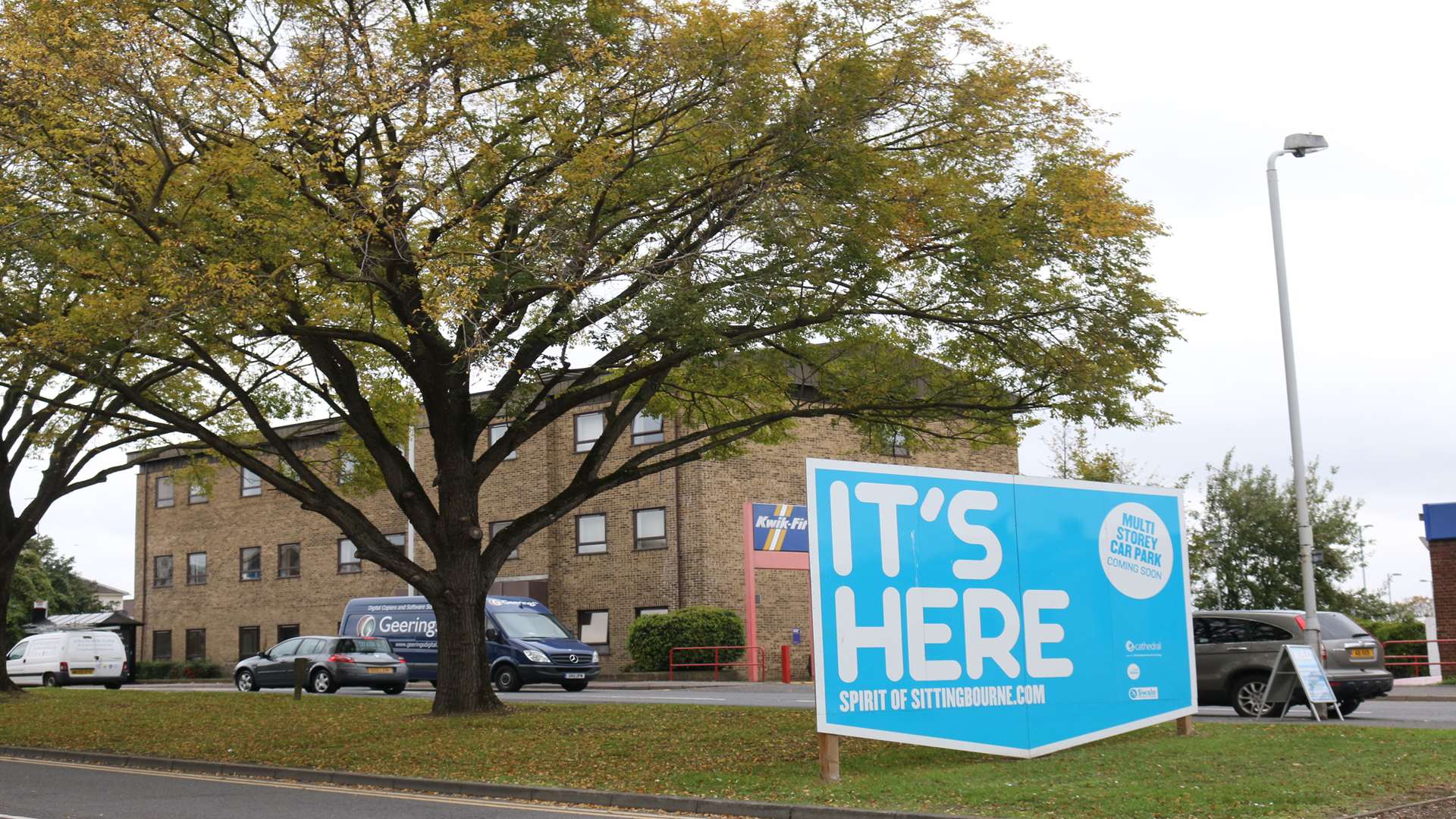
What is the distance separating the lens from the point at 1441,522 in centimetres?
3062

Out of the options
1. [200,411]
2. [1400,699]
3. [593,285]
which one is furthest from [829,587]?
[200,411]

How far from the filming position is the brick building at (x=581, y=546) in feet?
133

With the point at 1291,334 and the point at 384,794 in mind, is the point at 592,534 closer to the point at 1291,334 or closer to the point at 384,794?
the point at 1291,334

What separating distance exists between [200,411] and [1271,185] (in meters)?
20.0

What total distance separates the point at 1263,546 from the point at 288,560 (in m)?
33.9

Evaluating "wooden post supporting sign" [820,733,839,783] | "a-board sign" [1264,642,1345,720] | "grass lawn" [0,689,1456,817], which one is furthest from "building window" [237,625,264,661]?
"wooden post supporting sign" [820,733,839,783]

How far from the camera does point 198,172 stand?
17172 millimetres

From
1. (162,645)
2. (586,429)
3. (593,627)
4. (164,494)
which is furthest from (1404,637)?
(164,494)

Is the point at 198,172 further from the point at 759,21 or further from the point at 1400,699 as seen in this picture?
the point at 1400,699

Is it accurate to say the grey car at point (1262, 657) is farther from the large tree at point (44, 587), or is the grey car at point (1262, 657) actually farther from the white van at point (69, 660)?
the large tree at point (44, 587)

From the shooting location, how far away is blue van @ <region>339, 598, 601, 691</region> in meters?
31.6

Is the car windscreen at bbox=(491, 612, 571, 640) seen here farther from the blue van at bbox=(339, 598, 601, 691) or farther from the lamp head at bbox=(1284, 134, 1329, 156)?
the lamp head at bbox=(1284, 134, 1329, 156)

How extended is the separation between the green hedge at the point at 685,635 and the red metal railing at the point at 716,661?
12cm

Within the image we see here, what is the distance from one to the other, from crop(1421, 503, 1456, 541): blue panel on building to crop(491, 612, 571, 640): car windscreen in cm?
1922
